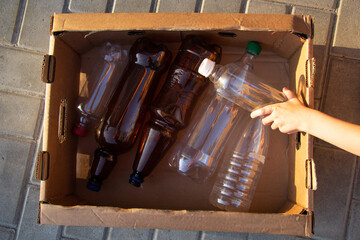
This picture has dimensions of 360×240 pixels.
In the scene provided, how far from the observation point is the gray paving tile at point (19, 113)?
1.09 metres

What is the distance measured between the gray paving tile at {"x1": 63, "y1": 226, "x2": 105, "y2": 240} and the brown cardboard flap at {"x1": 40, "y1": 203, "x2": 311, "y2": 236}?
0.36m

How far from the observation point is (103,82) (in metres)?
0.99

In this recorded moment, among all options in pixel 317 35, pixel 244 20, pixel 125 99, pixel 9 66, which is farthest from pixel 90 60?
pixel 317 35

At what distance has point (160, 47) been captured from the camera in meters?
0.92

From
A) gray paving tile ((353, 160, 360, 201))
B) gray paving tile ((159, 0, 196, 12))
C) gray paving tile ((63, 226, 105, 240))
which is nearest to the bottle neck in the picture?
gray paving tile ((159, 0, 196, 12))

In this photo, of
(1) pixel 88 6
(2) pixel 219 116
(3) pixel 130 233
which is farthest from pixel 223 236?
(1) pixel 88 6

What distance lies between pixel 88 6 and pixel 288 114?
835mm

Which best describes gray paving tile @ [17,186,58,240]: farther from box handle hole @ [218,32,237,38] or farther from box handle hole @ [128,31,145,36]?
box handle hole @ [218,32,237,38]

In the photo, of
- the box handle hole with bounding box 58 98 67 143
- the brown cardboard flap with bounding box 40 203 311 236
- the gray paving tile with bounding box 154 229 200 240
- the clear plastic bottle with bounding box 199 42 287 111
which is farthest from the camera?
the gray paving tile with bounding box 154 229 200 240

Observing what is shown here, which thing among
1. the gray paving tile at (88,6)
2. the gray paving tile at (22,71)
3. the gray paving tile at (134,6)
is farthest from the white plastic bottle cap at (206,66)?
the gray paving tile at (22,71)

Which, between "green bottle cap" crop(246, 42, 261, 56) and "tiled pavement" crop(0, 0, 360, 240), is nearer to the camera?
"green bottle cap" crop(246, 42, 261, 56)

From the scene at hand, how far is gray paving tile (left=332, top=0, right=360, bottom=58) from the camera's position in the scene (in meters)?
1.05

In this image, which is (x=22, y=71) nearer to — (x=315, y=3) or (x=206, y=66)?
(x=206, y=66)

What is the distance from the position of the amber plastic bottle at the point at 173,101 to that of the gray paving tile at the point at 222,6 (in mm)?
227
